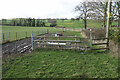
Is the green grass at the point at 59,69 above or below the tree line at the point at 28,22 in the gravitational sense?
below

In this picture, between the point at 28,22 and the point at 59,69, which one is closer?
the point at 59,69

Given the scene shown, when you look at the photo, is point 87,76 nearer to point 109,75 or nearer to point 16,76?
point 109,75

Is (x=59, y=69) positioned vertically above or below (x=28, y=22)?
below

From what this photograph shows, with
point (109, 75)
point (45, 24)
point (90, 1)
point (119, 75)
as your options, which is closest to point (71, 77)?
point (109, 75)

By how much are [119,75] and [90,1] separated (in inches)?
675

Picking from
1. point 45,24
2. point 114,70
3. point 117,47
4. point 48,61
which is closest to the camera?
point 114,70

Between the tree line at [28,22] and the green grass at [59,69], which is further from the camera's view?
the tree line at [28,22]

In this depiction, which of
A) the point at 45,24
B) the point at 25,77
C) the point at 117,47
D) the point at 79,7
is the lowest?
the point at 25,77

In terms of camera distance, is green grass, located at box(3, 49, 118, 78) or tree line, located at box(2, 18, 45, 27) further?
tree line, located at box(2, 18, 45, 27)

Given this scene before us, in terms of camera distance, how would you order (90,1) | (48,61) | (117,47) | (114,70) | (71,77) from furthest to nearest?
1. (90,1)
2. (117,47)
3. (48,61)
4. (114,70)
5. (71,77)

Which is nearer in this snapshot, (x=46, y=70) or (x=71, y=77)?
(x=71, y=77)

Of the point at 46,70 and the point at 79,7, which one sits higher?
the point at 79,7

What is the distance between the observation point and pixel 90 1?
64.4ft

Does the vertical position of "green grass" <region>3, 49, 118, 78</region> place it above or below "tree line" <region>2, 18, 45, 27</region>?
below
